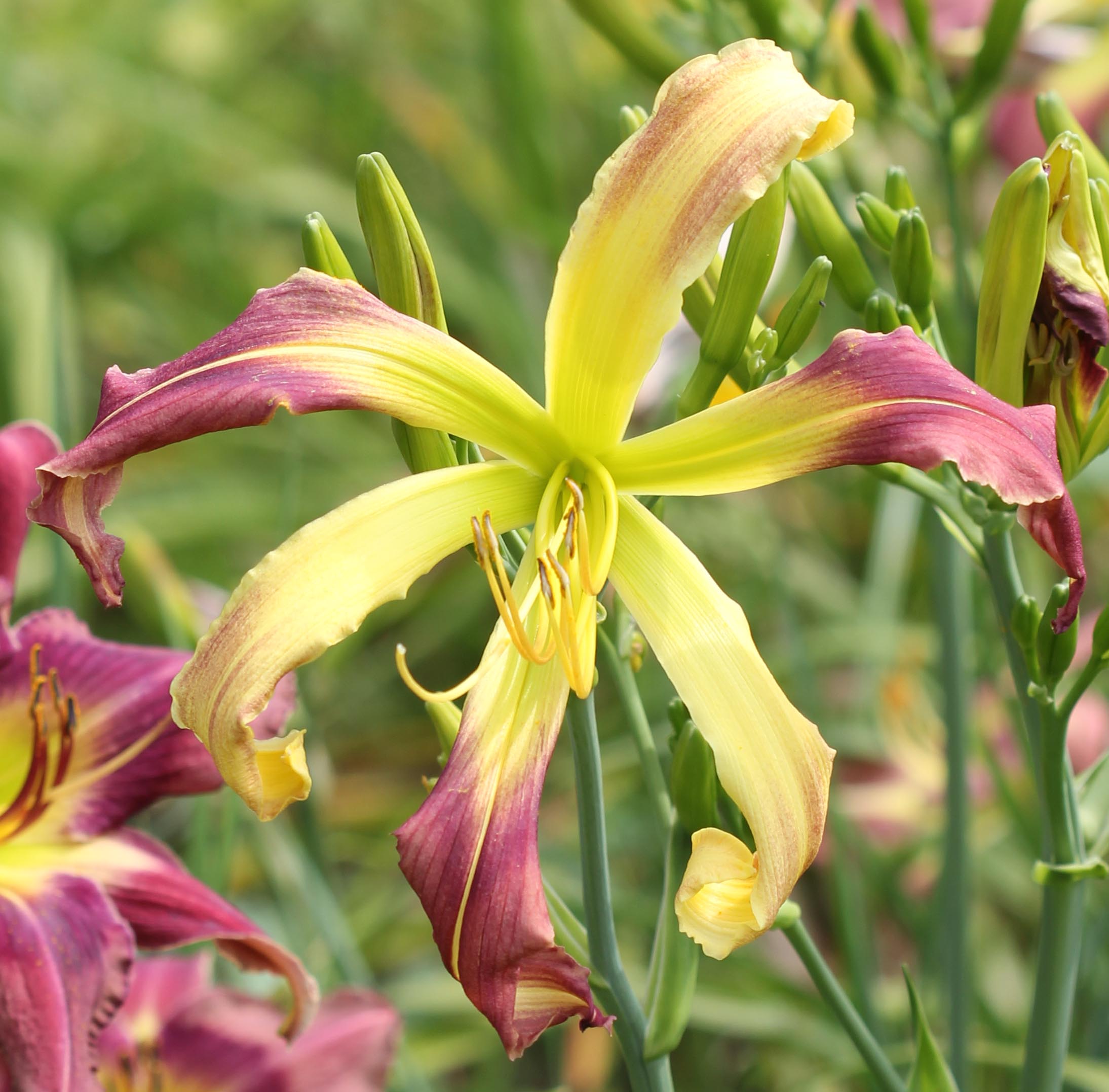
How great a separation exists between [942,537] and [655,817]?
1.09 ft

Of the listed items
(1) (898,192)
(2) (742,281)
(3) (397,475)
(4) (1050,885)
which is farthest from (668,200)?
(3) (397,475)

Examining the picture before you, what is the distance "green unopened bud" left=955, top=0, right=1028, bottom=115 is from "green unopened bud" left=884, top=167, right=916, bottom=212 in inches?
8.3

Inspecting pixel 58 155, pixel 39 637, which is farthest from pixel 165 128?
pixel 39 637

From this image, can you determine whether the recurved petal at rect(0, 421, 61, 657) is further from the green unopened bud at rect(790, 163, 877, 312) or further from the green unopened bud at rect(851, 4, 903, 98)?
the green unopened bud at rect(851, 4, 903, 98)

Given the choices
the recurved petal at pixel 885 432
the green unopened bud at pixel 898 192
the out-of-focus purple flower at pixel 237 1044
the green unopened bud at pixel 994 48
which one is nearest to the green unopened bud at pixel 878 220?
the green unopened bud at pixel 898 192

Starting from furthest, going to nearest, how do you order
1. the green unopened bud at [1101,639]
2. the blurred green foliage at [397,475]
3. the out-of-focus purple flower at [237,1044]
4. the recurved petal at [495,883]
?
the blurred green foliage at [397,475]
the out-of-focus purple flower at [237,1044]
the green unopened bud at [1101,639]
the recurved petal at [495,883]

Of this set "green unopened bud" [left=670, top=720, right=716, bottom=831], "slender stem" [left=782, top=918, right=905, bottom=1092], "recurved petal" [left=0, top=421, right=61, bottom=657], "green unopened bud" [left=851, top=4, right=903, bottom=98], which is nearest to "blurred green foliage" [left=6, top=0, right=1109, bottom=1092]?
"green unopened bud" [left=851, top=4, right=903, bottom=98]

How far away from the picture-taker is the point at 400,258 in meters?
0.40

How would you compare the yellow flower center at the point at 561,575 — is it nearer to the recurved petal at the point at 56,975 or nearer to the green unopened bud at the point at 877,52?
the recurved petal at the point at 56,975

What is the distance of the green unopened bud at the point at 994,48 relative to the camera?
65 centimetres

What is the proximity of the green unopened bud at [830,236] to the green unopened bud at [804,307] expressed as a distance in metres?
0.05

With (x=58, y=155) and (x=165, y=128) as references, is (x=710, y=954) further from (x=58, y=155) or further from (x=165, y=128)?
(x=58, y=155)

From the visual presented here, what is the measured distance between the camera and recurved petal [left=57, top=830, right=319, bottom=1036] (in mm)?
498

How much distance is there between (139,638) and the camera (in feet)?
5.36
